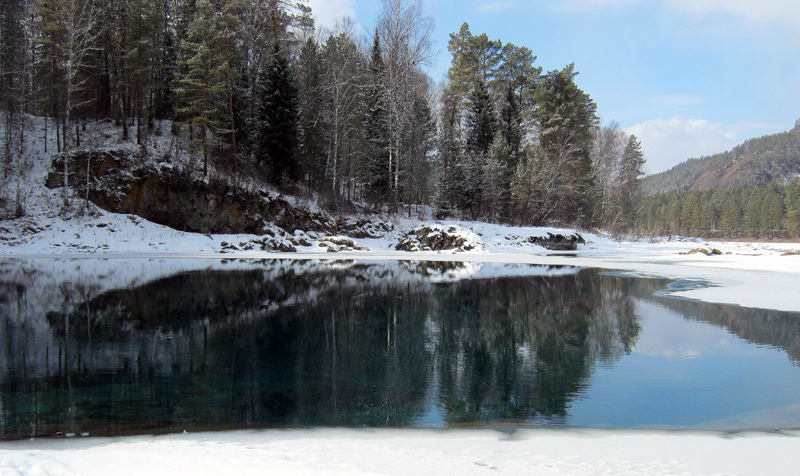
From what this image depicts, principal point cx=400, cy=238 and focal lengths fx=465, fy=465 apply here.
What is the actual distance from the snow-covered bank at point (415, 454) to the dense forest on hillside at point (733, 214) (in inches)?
3695

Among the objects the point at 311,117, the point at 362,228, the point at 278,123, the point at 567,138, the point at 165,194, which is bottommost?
the point at 362,228

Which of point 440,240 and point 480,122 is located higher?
point 480,122

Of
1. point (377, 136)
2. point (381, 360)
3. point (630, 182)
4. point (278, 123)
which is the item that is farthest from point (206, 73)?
point (630, 182)

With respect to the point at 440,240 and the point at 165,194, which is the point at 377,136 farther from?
the point at 165,194

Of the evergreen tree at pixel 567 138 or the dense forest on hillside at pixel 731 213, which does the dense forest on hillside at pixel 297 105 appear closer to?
the evergreen tree at pixel 567 138

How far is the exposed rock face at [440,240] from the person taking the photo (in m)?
28.6

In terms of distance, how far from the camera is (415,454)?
11.7 feet

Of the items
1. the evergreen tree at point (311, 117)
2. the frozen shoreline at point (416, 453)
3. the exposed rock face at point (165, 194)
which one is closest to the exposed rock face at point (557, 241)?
the evergreen tree at point (311, 117)

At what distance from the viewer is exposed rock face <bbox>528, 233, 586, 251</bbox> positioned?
3148cm

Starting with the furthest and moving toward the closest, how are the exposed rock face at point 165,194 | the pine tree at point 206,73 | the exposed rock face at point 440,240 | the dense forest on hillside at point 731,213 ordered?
the dense forest on hillside at point 731,213
the exposed rock face at point 440,240
the pine tree at point 206,73
the exposed rock face at point 165,194

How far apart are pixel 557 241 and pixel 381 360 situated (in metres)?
28.2

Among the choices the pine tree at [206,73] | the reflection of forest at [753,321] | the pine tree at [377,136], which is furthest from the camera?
the pine tree at [377,136]

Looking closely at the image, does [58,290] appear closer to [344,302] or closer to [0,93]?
[344,302]

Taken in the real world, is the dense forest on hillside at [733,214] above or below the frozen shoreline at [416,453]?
above
